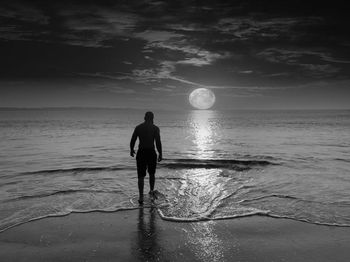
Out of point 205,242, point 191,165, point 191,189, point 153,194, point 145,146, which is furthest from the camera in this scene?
point 191,165

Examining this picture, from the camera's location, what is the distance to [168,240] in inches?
242

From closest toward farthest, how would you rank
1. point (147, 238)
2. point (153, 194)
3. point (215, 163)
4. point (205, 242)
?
1. point (205, 242)
2. point (147, 238)
3. point (153, 194)
4. point (215, 163)

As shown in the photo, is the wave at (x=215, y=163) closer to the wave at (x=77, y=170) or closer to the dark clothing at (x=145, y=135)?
the wave at (x=77, y=170)

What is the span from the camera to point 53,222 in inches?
288

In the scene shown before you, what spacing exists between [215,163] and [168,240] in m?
11.1

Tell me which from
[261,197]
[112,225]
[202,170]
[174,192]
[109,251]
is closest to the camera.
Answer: [109,251]

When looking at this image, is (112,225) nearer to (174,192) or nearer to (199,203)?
(199,203)

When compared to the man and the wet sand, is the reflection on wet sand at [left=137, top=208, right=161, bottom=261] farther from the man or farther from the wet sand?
the man

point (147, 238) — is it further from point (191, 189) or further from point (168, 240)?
point (191, 189)

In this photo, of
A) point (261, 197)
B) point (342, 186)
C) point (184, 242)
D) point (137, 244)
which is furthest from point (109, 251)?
point (342, 186)

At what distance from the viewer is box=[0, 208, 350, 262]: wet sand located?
5.45m

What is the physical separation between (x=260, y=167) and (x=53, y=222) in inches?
428

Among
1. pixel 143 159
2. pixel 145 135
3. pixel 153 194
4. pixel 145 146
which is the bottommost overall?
pixel 153 194

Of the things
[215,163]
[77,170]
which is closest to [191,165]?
[215,163]
